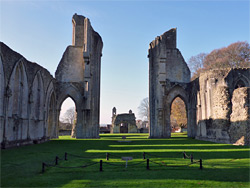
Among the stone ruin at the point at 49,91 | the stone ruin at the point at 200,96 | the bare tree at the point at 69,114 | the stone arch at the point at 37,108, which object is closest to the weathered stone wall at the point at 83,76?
the stone ruin at the point at 49,91

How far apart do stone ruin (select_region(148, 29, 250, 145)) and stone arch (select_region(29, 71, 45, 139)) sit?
11749 millimetres

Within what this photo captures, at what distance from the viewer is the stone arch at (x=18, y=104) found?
49.8 feet

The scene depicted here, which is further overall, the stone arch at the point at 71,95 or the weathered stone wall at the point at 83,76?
the stone arch at the point at 71,95

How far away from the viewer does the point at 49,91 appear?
23.9 metres

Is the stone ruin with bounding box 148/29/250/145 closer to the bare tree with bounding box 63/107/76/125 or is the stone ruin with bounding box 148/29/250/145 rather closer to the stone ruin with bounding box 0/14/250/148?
the stone ruin with bounding box 0/14/250/148

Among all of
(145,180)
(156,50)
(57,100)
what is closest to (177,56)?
(156,50)

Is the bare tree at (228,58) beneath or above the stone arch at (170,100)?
above

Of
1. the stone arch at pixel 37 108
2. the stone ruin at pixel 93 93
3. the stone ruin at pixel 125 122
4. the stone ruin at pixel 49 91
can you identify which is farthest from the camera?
the stone ruin at pixel 125 122

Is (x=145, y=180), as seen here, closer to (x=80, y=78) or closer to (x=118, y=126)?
(x=80, y=78)

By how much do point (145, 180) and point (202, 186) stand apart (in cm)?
141

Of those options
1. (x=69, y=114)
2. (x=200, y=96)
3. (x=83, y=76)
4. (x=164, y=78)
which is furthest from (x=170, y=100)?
(x=69, y=114)

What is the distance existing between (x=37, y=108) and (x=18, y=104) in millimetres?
4020

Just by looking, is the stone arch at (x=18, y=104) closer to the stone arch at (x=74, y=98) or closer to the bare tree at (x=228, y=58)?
the stone arch at (x=74, y=98)

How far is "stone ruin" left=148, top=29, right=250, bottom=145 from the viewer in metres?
17.2
